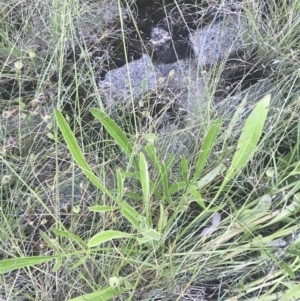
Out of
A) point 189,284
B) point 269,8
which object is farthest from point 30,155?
point 269,8

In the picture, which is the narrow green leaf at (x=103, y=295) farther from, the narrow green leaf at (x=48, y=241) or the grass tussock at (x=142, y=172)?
the narrow green leaf at (x=48, y=241)

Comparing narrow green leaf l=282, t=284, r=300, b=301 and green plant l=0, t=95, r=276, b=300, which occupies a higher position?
green plant l=0, t=95, r=276, b=300

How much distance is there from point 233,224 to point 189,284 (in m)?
0.15

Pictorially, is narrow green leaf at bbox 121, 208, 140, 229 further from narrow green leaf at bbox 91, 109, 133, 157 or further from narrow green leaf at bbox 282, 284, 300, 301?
narrow green leaf at bbox 282, 284, 300, 301

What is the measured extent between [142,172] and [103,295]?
0.24 metres

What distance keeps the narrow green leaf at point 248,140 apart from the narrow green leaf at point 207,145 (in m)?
0.05

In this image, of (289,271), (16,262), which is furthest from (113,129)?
(289,271)

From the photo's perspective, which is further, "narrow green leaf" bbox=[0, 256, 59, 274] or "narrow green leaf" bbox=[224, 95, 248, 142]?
"narrow green leaf" bbox=[224, 95, 248, 142]

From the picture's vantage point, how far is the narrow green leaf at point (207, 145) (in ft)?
Result: 3.10

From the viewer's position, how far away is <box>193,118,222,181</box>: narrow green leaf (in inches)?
37.2

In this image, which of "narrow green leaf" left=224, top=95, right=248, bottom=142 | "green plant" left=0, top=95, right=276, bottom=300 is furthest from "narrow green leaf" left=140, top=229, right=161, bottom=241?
"narrow green leaf" left=224, top=95, right=248, bottom=142

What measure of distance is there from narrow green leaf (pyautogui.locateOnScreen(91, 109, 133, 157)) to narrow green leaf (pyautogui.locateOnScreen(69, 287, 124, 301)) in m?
0.26

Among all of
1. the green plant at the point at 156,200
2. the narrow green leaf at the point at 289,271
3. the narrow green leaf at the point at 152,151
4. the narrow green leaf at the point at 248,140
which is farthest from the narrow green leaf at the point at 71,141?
the narrow green leaf at the point at 289,271

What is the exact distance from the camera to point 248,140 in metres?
0.98
